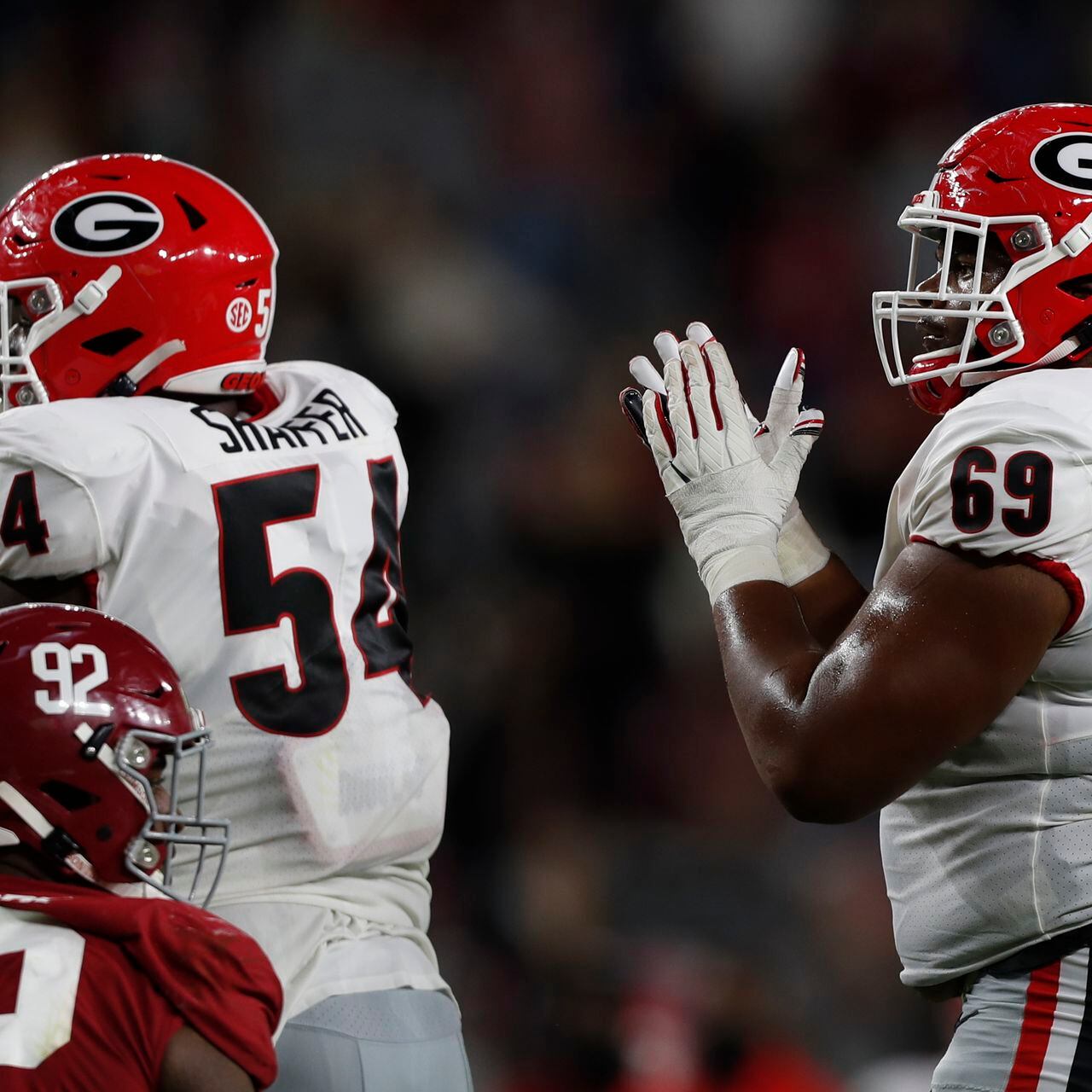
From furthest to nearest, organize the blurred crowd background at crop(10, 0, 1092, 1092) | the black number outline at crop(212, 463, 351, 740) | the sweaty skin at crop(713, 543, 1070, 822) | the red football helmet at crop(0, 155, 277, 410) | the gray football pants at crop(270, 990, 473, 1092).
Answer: the blurred crowd background at crop(10, 0, 1092, 1092), the red football helmet at crop(0, 155, 277, 410), the black number outline at crop(212, 463, 351, 740), the gray football pants at crop(270, 990, 473, 1092), the sweaty skin at crop(713, 543, 1070, 822)

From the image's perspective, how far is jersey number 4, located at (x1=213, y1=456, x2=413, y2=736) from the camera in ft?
7.64

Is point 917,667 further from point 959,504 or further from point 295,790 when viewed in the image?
point 295,790

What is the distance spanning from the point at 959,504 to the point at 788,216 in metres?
3.98

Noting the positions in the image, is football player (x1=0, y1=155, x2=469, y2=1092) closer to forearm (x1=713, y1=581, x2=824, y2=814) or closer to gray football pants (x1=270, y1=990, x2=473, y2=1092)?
gray football pants (x1=270, y1=990, x2=473, y2=1092)

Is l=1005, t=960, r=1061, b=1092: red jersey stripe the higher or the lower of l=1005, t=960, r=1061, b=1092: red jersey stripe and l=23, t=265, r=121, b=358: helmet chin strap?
the lower

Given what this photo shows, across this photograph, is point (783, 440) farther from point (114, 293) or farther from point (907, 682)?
point (114, 293)

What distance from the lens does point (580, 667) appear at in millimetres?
5113

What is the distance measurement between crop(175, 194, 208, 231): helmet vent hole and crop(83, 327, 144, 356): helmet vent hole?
221 mm

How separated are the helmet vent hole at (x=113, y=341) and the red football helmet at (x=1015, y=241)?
4.06ft

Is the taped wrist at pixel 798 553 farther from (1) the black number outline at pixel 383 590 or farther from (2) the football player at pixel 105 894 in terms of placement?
(2) the football player at pixel 105 894

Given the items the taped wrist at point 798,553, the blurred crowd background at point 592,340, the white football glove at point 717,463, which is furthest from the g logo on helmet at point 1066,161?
the blurred crowd background at point 592,340

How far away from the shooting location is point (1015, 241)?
7.45 ft

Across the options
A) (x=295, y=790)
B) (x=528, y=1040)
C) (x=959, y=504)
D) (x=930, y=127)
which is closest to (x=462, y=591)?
(x=528, y=1040)

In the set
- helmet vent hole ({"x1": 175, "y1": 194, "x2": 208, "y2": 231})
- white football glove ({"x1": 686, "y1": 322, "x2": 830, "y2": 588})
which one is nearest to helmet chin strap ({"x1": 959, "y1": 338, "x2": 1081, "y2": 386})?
white football glove ({"x1": 686, "y1": 322, "x2": 830, "y2": 588})
